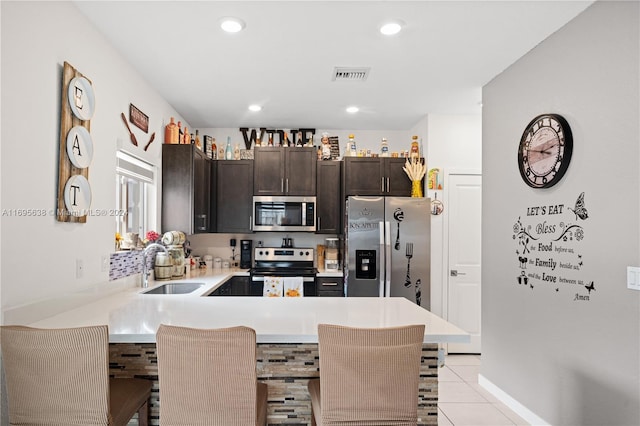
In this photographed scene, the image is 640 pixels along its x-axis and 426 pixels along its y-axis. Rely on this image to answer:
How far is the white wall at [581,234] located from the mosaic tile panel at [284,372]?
1014mm

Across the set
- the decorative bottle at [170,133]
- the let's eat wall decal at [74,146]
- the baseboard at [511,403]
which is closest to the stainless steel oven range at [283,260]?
the decorative bottle at [170,133]

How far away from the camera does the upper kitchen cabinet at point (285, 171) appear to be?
4.54 metres

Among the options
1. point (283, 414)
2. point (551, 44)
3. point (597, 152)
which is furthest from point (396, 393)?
point (551, 44)

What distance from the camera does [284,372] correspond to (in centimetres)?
188

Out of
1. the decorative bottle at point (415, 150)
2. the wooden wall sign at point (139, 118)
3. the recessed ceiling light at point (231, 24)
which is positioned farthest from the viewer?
the decorative bottle at point (415, 150)

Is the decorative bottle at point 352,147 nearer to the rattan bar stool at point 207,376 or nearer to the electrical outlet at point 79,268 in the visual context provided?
the electrical outlet at point 79,268

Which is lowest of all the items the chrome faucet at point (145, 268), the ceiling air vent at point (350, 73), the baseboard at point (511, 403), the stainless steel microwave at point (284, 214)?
the baseboard at point (511, 403)

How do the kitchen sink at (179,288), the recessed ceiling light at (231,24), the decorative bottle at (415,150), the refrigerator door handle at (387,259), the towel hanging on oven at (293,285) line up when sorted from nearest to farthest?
the recessed ceiling light at (231,24) → the kitchen sink at (179,288) → the refrigerator door handle at (387,259) → the towel hanging on oven at (293,285) → the decorative bottle at (415,150)

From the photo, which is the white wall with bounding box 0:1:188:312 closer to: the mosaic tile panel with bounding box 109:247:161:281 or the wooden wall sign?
the mosaic tile panel with bounding box 109:247:161:281

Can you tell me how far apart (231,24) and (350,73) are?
3.57 ft

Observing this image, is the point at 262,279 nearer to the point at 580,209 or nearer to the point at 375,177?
the point at 375,177

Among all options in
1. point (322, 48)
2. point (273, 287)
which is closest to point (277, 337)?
point (322, 48)

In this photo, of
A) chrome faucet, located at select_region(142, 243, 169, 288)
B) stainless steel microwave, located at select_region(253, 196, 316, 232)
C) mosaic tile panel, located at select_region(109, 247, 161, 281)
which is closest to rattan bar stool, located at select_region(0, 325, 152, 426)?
mosaic tile panel, located at select_region(109, 247, 161, 281)

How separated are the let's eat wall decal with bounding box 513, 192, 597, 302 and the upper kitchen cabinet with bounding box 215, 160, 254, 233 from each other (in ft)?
9.30
